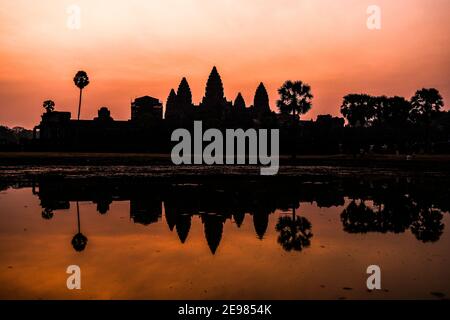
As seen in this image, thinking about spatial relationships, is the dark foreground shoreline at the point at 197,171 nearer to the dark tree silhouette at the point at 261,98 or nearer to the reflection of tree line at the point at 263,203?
the reflection of tree line at the point at 263,203

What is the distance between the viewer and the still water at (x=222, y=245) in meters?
7.07

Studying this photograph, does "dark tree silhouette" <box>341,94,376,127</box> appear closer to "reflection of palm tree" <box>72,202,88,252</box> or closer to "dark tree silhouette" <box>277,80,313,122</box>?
"dark tree silhouette" <box>277,80,313,122</box>

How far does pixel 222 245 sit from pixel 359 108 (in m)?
107

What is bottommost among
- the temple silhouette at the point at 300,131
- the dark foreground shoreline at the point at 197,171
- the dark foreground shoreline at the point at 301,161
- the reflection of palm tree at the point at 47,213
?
the reflection of palm tree at the point at 47,213

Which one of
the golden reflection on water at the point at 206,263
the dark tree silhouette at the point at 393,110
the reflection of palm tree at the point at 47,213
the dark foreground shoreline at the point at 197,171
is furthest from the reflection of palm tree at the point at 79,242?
the dark tree silhouette at the point at 393,110

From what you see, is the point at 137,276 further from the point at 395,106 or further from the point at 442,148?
the point at 395,106

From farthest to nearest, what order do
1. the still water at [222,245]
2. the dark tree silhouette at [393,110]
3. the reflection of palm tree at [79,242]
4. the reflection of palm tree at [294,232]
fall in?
the dark tree silhouette at [393,110], the reflection of palm tree at [294,232], the reflection of palm tree at [79,242], the still water at [222,245]

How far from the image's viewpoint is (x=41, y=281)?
7344mm

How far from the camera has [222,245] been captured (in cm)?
1022

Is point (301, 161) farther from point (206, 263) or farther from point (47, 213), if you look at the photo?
point (206, 263)

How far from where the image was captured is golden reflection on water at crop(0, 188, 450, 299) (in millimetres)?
6906

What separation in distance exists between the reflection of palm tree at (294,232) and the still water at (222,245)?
0.03 m

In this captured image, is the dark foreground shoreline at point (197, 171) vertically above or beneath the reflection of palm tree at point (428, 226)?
above

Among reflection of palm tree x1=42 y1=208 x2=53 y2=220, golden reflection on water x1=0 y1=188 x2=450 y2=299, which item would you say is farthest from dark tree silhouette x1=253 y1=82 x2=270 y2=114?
golden reflection on water x1=0 y1=188 x2=450 y2=299
